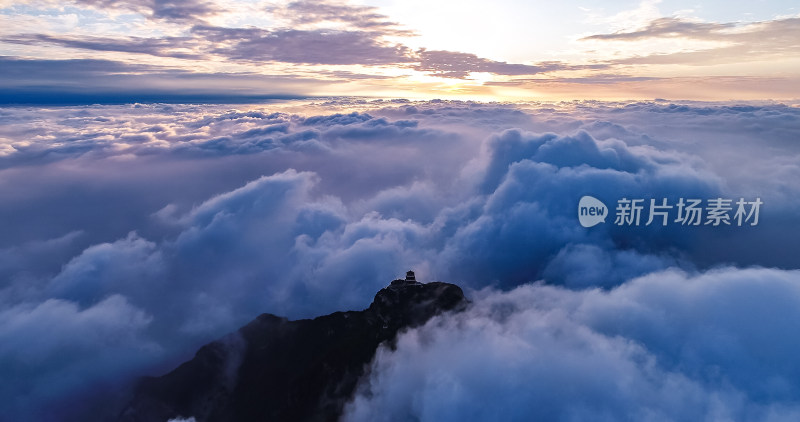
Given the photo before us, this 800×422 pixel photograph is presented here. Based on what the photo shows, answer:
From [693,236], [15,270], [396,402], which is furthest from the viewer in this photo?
[15,270]

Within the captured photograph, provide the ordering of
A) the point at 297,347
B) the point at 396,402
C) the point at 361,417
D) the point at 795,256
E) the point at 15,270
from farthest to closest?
the point at 15,270 → the point at 795,256 → the point at 297,347 → the point at 361,417 → the point at 396,402

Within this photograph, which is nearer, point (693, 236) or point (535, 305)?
point (535, 305)

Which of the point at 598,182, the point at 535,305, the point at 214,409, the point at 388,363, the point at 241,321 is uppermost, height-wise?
the point at 598,182

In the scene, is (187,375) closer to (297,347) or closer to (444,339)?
(297,347)

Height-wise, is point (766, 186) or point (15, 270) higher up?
point (766, 186)

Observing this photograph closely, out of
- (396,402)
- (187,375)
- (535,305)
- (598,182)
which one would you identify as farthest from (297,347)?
(598,182)

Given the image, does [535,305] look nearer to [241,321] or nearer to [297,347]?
[297,347]

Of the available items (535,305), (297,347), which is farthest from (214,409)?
(535,305)
